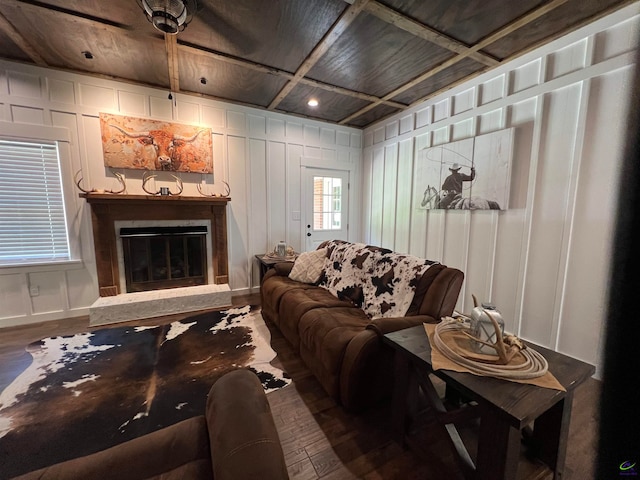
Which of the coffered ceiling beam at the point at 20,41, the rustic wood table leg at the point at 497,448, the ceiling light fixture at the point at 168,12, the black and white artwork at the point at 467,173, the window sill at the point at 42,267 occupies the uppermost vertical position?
the coffered ceiling beam at the point at 20,41

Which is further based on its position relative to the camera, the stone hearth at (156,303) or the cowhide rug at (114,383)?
the stone hearth at (156,303)

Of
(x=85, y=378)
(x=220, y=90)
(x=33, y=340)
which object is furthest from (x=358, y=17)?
(x=33, y=340)

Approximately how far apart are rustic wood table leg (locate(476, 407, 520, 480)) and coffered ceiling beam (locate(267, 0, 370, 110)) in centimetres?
257

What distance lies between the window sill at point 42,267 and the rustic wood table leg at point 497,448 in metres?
3.98

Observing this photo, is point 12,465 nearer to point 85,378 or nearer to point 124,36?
point 85,378

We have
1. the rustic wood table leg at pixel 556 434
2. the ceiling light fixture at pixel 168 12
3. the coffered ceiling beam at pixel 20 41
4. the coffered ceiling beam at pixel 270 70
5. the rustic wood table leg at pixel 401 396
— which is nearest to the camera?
the rustic wood table leg at pixel 556 434

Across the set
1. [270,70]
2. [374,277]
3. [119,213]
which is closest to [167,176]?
[119,213]

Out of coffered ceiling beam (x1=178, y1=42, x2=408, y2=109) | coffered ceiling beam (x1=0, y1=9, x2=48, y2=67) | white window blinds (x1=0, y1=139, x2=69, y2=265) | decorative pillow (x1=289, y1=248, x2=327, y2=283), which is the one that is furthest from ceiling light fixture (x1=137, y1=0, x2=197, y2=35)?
decorative pillow (x1=289, y1=248, x2=327, y2=283)

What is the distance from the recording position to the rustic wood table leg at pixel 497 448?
103 centimetres

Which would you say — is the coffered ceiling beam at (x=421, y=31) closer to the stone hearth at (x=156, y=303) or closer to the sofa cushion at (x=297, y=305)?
the sofa cushion at (x=297, y=305)

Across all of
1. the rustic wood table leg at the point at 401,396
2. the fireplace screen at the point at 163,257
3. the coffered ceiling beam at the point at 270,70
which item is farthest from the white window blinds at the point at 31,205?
the rustic wood table leg at the point at 401,396

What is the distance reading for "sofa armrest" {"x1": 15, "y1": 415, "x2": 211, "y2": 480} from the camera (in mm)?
874

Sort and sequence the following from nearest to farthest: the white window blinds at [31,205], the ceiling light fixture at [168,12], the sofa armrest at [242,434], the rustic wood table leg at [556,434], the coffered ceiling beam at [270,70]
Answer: the sofa armrest at [242,434]
the rustic wood table leg at [556,434]
the ceiling light fixture at [168,12]
the coffered ceiling beam at [270,70]
the white window blinds at [31,205]

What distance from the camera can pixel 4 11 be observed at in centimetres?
202
